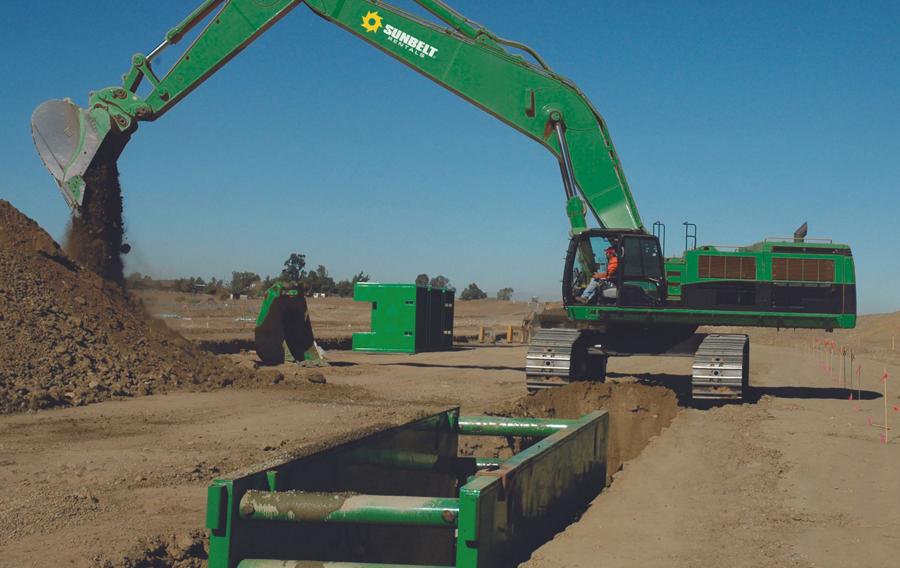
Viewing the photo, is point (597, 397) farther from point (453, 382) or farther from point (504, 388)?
point (453, 382)

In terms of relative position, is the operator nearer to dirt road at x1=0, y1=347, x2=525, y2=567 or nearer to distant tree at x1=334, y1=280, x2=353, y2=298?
dirt road at x1=0, y1=347, x2=525, y2=567

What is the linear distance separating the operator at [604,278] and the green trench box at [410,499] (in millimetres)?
6375

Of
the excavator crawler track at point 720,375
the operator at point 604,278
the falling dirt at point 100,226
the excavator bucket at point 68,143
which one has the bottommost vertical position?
the excavator crawler track at point 720,375

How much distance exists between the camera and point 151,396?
47.9ft

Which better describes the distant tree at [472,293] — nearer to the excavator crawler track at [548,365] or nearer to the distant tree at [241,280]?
the distant tree at [241,280]

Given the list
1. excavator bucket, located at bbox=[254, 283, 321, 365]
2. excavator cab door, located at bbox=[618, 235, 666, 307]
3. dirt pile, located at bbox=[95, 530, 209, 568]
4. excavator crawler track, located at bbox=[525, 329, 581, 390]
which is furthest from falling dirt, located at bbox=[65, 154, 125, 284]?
dirt pile, located at bbox=[95, 530, 209, 568]

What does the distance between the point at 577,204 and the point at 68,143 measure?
29.7 ft

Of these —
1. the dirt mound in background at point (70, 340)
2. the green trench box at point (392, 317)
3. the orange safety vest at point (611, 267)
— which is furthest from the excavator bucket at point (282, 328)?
the orange safety vest at point (611, 267)

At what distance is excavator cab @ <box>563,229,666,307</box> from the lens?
14.4 m

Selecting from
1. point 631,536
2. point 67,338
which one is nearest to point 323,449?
point 631,536

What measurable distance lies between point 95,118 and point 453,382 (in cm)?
837

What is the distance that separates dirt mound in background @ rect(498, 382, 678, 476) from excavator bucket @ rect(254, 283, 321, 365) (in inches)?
307

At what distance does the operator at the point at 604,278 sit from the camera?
14547 mm

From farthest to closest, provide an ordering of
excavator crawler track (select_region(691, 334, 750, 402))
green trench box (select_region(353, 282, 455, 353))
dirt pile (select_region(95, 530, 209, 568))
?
green trench box (select_region(353, 282, 455, 353)) < excavator crawler track (select_region(691, 334, 750, 402)) < dirt pile (select_region(95, 530, 209, 568))
